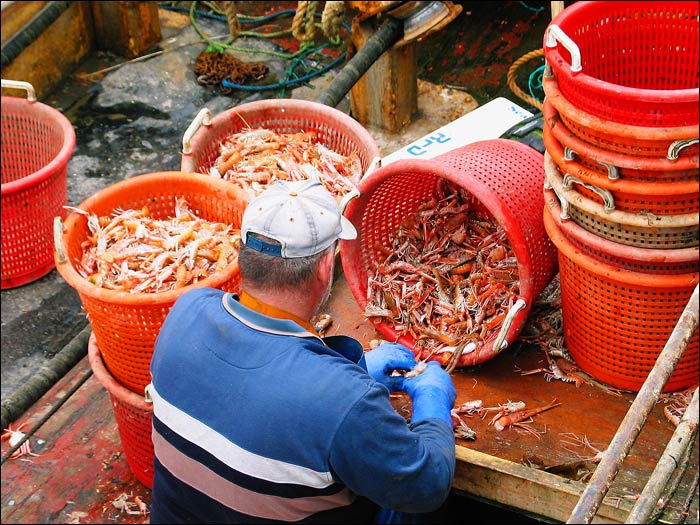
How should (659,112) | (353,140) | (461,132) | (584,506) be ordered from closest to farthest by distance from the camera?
(584,506) → (659,112) → (353,140) → (461,132)

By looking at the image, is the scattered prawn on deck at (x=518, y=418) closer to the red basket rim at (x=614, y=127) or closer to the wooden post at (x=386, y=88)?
the red basket rim at (x=614, y=127)

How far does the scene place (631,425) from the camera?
271cm

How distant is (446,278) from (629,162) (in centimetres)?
135

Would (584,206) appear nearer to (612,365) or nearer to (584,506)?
(612,365)

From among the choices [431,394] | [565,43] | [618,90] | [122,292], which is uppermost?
[565,43]

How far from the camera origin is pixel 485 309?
4246 mm

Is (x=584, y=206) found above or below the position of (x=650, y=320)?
above

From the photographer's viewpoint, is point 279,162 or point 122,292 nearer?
point 122,292

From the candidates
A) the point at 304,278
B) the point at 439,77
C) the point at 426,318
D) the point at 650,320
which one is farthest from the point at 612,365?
the point at 439,77

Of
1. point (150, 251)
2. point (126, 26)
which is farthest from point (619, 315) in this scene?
point (126, 26)

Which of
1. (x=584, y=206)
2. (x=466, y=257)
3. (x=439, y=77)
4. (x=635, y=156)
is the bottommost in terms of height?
(x=439, y=77)

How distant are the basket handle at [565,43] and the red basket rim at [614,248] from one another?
66 cm

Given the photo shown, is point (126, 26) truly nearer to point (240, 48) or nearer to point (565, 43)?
point (240, 48)

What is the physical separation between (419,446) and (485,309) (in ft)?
4.91
